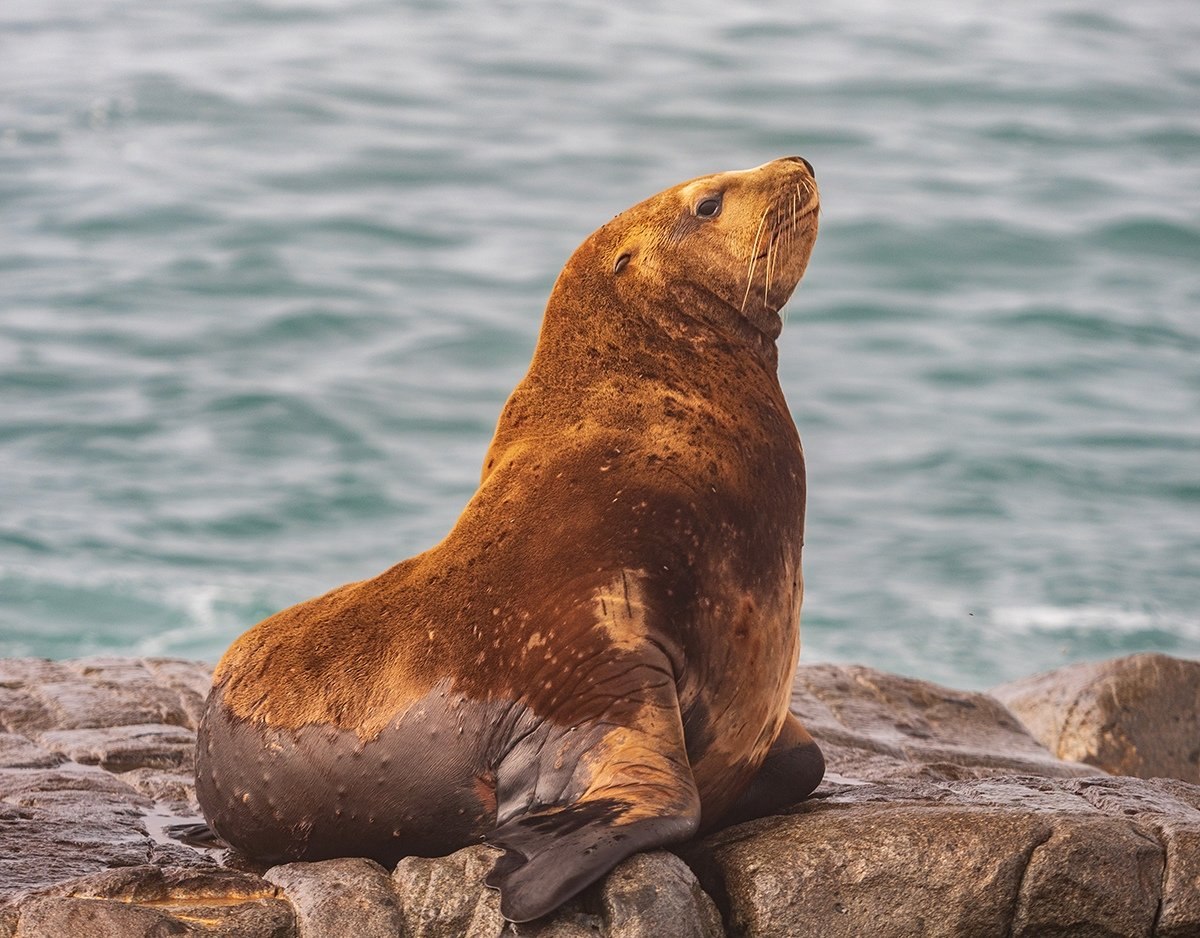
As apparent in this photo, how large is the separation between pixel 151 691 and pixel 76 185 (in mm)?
16507

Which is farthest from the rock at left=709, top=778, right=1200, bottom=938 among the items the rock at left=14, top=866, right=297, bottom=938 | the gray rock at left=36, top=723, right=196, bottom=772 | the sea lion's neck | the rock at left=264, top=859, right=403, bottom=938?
the gray rock at left=36, top=723, right=196, bottom=772

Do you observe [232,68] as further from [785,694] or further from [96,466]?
[785,694]

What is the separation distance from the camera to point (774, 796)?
5008 mm

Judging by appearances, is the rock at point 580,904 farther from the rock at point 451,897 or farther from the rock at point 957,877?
the rock at point 957,877

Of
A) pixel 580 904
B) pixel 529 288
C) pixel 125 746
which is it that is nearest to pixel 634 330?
pixel 580 904

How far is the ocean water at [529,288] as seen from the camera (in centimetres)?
1525

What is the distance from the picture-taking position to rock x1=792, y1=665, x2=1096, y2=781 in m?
6.22

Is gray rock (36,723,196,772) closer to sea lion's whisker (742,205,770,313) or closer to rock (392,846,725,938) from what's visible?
rock (392,846,725,938)

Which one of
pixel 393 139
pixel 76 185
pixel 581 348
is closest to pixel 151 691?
pixel 581 348

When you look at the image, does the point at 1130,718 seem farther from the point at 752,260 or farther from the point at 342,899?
the point at 342,899

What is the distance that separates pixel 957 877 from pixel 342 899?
1431 mm

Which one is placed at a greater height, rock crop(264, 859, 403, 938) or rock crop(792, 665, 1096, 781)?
rock crop(264, 859, 403, 938)

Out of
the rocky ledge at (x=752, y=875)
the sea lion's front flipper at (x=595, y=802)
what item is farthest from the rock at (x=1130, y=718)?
the sea lion's front flipper at (x=595, y=802)

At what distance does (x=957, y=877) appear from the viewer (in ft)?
14.1
